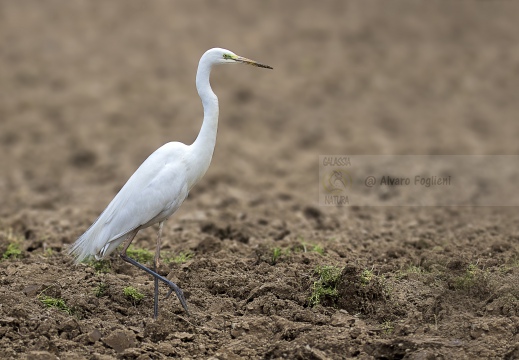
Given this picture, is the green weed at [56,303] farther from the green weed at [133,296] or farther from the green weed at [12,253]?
the green weed at [12,253]

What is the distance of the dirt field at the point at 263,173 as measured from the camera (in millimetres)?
6227

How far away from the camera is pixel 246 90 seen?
17266 mm

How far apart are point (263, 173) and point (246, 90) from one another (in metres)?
4.06

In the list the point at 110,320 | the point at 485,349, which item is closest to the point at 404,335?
the point at 485,349

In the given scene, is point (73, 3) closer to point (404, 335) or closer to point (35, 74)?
point (35, 74)

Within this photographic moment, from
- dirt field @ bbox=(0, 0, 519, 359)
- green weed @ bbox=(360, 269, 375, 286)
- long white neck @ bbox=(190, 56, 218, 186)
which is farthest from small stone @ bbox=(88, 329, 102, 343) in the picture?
green weed @ bbox=(360, 269, 375, 286)

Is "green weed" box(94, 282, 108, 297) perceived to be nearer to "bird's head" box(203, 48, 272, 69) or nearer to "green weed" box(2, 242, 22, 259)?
"green weed" box(2, 242, 22, 259)

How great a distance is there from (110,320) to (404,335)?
232cm

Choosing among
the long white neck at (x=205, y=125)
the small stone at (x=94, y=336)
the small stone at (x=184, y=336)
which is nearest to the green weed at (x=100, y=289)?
the small stone at (x=94, y=336)

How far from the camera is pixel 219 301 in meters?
6.86

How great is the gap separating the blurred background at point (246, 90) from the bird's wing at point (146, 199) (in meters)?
4.06

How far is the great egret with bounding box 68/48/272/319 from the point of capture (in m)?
6.75

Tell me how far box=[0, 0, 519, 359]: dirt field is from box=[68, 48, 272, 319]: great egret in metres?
0.45

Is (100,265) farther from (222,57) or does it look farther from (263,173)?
(263,173)
